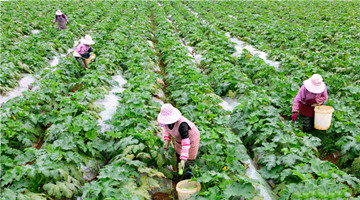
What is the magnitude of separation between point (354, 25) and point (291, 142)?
1416 cm

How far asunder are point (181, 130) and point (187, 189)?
88 cm

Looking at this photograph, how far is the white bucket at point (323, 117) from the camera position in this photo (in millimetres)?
4906

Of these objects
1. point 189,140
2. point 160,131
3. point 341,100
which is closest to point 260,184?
point 189,140

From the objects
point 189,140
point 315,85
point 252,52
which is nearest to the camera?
point 189,140

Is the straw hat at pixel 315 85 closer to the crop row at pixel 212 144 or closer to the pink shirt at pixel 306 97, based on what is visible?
the pink shirt at pixel 306 97

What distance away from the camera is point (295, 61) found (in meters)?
8.62

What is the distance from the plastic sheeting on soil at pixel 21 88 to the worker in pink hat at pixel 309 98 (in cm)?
731

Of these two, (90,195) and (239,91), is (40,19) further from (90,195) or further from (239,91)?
(90,195)

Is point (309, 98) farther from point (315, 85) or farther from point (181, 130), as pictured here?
point (181, 130)

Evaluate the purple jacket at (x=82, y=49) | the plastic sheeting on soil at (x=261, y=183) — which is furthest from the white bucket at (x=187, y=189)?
the purple jacket at (x=82, y=49)

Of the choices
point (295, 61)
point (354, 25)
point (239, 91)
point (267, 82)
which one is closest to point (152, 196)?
point (239, 91)

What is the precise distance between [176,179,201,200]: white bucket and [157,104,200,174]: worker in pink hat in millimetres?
272

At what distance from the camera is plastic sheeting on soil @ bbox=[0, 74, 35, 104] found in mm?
6447

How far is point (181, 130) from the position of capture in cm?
375
